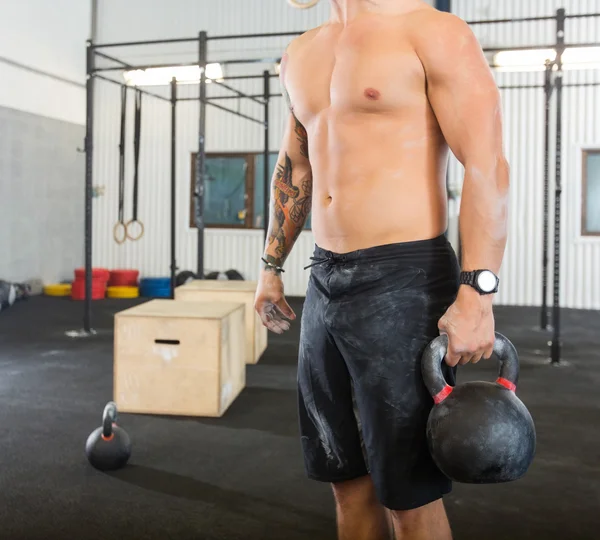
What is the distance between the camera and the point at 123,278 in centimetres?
784

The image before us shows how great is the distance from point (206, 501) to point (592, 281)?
594cm

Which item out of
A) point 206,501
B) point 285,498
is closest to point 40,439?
point 206,501

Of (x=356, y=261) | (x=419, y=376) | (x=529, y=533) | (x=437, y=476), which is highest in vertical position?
(x=356, y=261)

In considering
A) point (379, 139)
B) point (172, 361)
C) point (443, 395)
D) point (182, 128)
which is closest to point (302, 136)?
point (379, 139)

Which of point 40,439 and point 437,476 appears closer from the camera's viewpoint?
point 437,476

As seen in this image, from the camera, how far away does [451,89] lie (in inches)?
39.5

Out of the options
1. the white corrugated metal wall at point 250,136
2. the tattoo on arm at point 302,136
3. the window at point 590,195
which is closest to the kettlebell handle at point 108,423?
the tattoo on arm at point 302,136

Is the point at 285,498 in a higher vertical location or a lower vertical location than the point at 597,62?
lower

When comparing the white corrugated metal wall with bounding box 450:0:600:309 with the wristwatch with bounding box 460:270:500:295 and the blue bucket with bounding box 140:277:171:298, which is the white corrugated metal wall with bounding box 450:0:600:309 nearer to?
the blue bucket with bounding box 140:277:171:298

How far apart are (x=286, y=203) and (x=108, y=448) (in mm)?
1280

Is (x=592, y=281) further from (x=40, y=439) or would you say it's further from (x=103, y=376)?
(x=40, y=439)

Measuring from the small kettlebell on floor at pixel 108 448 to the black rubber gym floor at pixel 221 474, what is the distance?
34 mm

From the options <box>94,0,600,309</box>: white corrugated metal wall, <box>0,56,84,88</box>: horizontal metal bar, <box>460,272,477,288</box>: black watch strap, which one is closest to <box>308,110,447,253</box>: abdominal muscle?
<box>460,272,477,288</box>: black watch strap

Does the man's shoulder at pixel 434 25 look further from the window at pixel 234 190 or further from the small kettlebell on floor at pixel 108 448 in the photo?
the window at pixel 234 190
